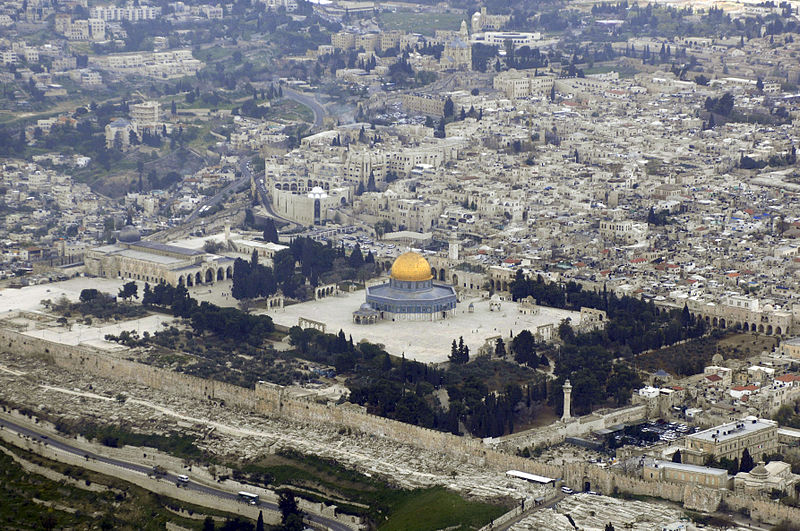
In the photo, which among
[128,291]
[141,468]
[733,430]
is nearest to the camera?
[733,430]

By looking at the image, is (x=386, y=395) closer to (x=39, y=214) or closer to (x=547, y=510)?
(x=547, y=510)

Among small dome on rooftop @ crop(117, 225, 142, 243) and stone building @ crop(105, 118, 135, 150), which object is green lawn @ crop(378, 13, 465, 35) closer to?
stone building @ crop(105, 118, 135, 150)

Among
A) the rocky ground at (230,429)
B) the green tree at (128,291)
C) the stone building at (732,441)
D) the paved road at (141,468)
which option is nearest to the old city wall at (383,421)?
the rocky ground at (230,429)

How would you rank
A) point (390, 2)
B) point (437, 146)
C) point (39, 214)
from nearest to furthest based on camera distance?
point (39, 214)
point (437, 146)
point (390, 2)

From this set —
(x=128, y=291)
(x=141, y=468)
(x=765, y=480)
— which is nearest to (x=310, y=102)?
(x=128, y=291)

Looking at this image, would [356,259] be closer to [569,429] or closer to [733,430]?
[569,429]

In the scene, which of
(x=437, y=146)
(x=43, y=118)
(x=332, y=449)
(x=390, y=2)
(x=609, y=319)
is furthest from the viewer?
(x=390, y=2)

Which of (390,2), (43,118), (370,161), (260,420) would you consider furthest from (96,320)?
(390,2)
